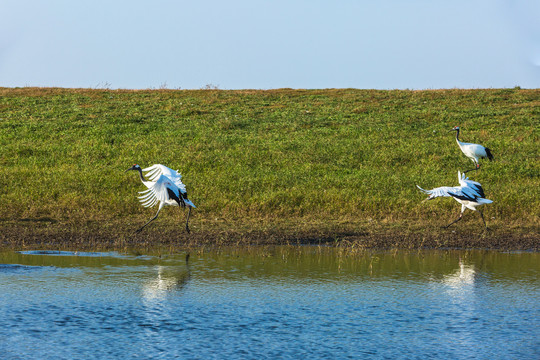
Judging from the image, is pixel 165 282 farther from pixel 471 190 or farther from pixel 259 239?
pixel 471 190

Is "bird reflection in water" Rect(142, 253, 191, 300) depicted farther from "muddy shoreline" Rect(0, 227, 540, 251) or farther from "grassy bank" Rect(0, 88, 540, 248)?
"grassy bank" Rect(0, 88, 540, 248)

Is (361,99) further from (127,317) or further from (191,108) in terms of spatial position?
(127,317)

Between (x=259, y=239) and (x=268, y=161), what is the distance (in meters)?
8.49

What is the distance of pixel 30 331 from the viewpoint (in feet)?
24.5

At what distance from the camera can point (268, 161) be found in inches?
854

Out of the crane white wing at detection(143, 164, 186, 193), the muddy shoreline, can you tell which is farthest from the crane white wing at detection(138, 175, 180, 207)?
the muddy shoreline

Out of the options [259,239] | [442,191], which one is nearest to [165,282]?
[259,239]

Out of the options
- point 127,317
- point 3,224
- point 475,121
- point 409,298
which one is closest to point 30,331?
point 127,317

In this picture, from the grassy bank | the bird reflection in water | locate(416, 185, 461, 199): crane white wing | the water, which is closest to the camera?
the water

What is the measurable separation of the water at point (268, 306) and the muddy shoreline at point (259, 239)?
2.86 ft

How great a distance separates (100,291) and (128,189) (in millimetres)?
8391

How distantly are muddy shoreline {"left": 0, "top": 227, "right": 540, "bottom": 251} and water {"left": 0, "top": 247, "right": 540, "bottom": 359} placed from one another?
0.87 metres

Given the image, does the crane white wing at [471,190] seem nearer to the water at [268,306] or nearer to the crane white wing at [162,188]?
the water at [268,306]

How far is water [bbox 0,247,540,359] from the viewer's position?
23.0 feet
